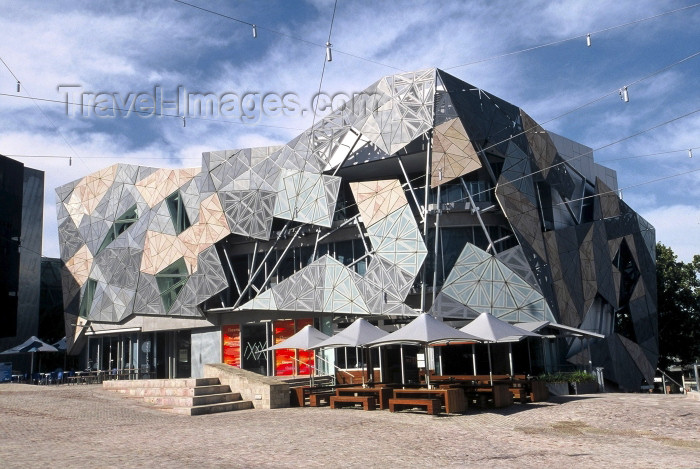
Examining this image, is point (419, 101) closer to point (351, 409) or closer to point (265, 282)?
point (265, 282)

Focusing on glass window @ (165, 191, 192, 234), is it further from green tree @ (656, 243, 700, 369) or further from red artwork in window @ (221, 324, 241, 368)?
green tree @ (656, 243, 700, 369)

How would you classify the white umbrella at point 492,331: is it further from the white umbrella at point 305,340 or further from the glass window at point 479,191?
the glass window at point 479,191

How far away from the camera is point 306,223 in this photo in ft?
104

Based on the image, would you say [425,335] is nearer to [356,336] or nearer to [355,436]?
[356,336]

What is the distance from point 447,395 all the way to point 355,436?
14.9ft

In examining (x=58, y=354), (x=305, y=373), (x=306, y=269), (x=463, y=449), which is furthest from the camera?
(x=58, y=354)

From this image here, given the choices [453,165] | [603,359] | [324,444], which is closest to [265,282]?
[453,165]

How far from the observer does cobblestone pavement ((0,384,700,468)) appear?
10094mm

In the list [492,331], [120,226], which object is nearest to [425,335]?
[492,331]

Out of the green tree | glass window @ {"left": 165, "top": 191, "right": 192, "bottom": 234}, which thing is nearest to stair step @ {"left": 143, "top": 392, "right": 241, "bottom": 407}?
glass window @ {"left": 165, "top": 191, "right": 192, "bottom": 234}

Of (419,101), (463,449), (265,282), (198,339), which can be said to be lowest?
(463,449)

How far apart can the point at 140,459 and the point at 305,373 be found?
75.7 feet

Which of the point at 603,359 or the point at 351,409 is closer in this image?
the point at 351,409

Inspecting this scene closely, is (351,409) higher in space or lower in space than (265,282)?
lower
